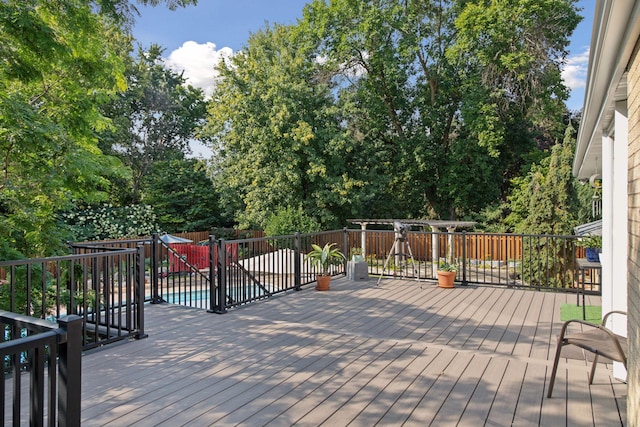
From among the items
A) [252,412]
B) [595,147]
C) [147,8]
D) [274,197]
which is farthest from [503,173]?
[252,412]

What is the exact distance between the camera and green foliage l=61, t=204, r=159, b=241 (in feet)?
47.1

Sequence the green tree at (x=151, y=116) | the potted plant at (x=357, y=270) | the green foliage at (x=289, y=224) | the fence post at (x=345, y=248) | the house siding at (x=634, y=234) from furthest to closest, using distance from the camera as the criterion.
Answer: the green tree at (x=151, y=116)
the green foliage at (x=289, y=224)
the fence post at (x=345, y=248)
the potted plant at (x=357, y=270)
the house siding at (x=634, y=234)

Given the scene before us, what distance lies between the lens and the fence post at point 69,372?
5.16 ft

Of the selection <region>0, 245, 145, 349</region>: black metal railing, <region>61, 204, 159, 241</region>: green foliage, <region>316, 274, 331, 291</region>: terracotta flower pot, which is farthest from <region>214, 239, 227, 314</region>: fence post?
<region>61, 204, 159, 241</region>: green foliage

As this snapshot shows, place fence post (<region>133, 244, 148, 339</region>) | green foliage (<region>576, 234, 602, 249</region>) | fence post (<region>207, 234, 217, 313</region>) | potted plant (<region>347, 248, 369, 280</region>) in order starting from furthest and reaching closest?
1. potted plant (<region>347, 248, 369, 280</region>)
2. fence post (<region>207, 234, 217, 313</region>)
3. green foliage (<region>576, 234, 602, 249</region>)
4. fence post (<region>133, 244, 148, 339</region>)

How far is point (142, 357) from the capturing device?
392cm

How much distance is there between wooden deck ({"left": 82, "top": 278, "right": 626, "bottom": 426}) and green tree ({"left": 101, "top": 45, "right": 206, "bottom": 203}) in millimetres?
14686

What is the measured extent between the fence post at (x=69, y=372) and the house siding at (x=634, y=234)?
7.71 ft

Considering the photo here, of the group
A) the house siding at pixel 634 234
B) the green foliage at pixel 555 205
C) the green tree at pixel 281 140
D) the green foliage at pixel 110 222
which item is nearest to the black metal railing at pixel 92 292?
the house siding at pixel 634 234

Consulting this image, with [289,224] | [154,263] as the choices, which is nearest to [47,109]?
[154,263]

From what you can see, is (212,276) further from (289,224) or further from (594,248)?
(289,224)

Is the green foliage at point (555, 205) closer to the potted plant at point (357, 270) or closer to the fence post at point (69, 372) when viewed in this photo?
the potted plant at point (357, 270)

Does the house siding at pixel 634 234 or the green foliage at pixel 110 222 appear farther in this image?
the green foliage at pixel 110 222

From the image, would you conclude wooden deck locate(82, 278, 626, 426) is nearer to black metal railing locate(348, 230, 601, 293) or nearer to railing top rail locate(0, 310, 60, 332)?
railing top rail locate(0, 310, 60, 332)
